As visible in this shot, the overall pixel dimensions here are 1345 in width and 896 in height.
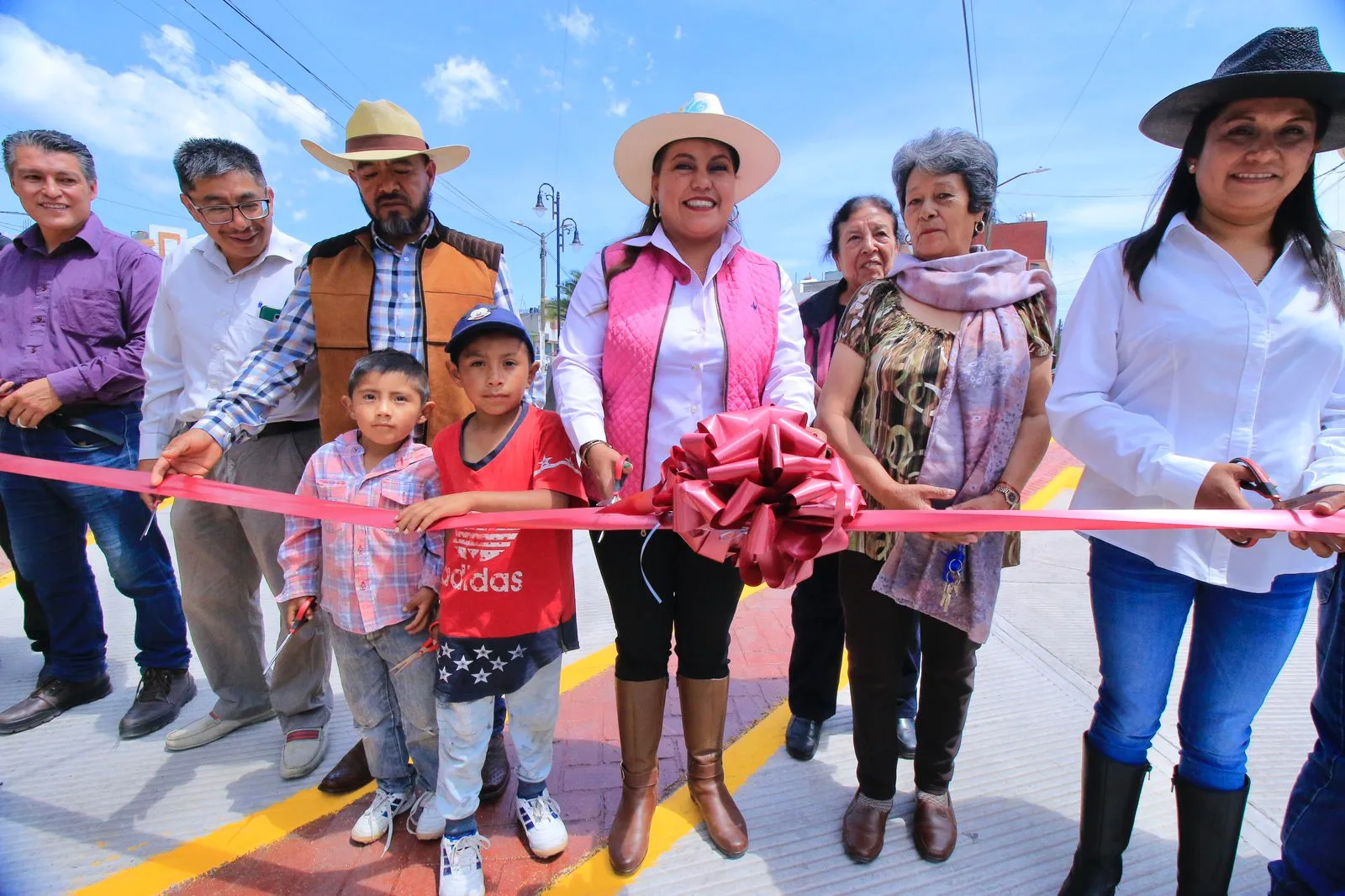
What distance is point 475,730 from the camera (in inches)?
84.7

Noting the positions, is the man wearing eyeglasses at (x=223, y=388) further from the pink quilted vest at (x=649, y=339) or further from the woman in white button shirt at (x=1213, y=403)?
the woman in white button shirt at (x=1213, y=403)

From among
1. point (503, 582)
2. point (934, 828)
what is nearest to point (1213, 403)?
point (934, 828)

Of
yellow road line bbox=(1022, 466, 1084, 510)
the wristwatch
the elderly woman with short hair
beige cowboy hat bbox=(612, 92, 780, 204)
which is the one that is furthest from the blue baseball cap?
yellow road line bbox=(1022, 466, 1084, 510)

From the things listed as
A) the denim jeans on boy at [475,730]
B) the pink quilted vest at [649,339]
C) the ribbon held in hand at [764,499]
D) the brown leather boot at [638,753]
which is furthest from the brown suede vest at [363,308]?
the ribbon held in hand at [764,499]

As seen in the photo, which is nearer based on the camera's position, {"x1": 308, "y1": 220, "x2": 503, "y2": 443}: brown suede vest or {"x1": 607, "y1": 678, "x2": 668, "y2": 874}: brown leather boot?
{"x1": 607, "y1": 678, "x2": 668, "y2": 874}: brown leather boot

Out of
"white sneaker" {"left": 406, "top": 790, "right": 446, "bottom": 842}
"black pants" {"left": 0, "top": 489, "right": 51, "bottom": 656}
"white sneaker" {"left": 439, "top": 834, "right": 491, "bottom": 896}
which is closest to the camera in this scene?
"white sneaker" {"left": 439, "top": 834, "right": 491, "bottom": 896}

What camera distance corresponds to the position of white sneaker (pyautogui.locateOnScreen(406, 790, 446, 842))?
235 centimetres

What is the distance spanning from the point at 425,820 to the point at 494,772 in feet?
1.06

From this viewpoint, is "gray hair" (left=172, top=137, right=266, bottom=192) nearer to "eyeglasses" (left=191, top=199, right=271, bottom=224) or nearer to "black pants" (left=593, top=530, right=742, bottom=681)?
"eyeglasses" (left=191, top=199, right=271, bottom=224)

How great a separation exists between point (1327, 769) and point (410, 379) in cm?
282

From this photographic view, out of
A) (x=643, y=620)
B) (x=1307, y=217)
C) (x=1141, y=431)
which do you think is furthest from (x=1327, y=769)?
(x=643, y=620)

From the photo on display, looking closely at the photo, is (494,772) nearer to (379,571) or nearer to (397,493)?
(379,571)

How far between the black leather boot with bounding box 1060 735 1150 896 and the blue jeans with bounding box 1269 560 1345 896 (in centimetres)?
36

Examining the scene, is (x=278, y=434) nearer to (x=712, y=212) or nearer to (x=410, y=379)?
(x=410, y=379)
